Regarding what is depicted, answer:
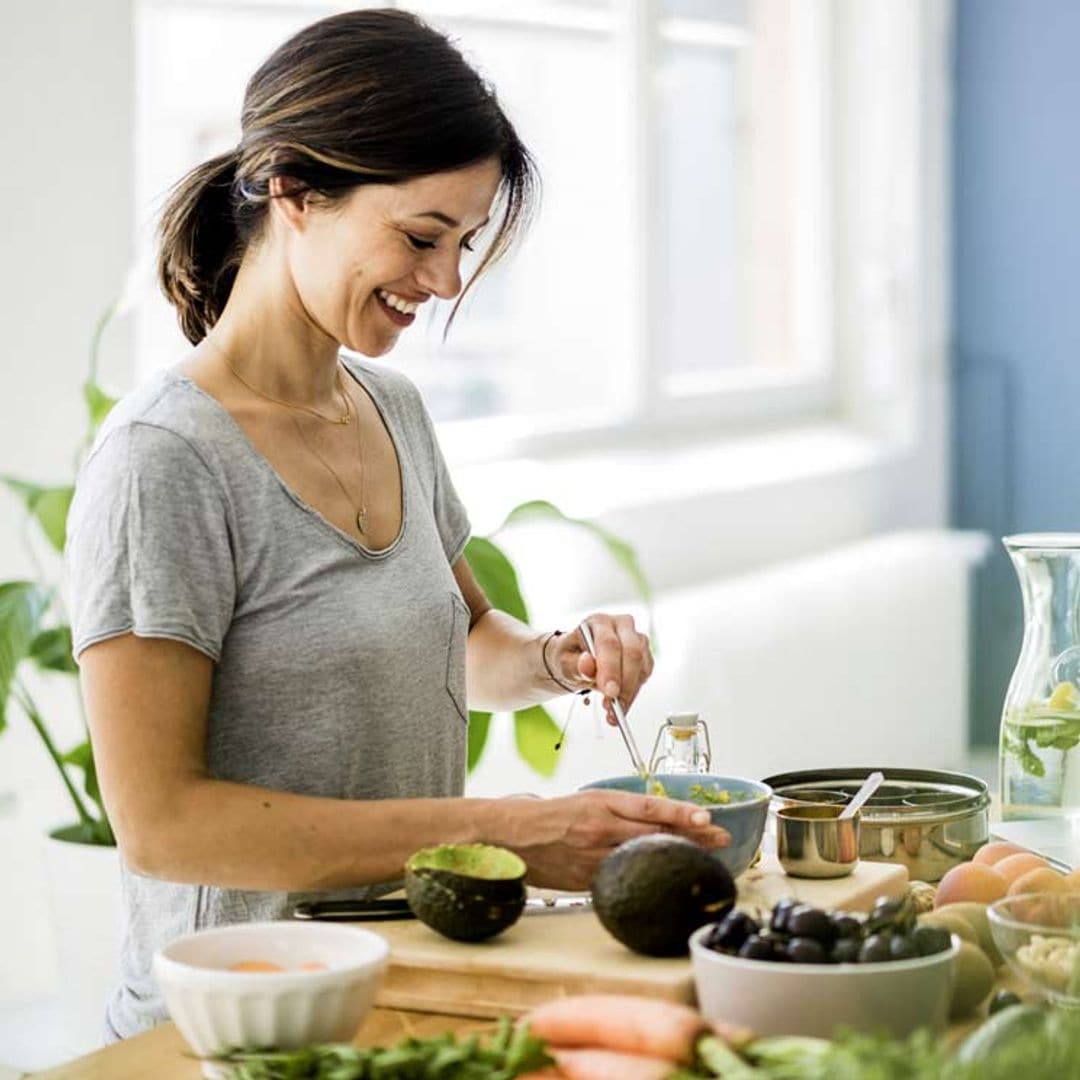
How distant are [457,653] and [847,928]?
590 millimetres

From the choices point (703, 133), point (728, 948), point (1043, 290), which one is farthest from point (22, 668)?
point (1043, 290)

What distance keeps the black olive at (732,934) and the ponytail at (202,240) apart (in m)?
0.82

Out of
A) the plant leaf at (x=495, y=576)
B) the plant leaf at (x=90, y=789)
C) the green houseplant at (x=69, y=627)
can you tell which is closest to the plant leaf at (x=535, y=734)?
the green houseplant at (x=69, y=627)

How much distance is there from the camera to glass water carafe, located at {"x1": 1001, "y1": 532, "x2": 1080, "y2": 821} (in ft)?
5.15

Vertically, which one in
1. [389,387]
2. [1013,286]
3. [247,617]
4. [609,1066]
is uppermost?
[1013,286]

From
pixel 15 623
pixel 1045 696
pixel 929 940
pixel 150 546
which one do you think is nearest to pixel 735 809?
pixel 929 940

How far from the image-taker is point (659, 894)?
1201 mm

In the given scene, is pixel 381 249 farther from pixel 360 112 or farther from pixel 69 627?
pixel 69 627

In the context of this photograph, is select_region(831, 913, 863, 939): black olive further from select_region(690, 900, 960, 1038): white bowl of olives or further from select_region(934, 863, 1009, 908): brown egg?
select_region(934, 863, 1009, 908): brown egg

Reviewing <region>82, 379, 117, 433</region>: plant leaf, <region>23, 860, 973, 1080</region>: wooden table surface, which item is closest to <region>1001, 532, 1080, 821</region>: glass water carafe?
<region>23, 860, 973, 1080</region>: wooden table surface

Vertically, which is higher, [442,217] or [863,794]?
[442,217]

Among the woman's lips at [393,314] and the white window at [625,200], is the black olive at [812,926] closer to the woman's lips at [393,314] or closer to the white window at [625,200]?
the woman's lips at [393,314]

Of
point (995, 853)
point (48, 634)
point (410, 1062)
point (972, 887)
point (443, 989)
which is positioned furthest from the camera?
point (48, 634)

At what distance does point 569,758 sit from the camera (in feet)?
11.2
